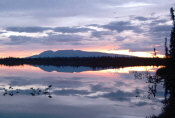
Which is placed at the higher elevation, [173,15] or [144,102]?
[173,15]

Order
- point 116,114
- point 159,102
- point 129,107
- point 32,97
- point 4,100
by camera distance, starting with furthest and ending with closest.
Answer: point 32,97
point 4,100
point 159,102
point 129,107
point 116,114

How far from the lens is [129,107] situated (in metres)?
18.1

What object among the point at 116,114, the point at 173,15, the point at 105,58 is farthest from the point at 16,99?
the point at 105,58

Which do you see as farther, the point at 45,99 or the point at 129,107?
the point at 45,99

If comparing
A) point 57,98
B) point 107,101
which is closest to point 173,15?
point 107,101

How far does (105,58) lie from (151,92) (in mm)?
139580

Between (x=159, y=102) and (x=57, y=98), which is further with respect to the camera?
(x=57, y=98)

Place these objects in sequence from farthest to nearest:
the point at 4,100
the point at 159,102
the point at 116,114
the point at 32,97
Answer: the point at 32,97
the point at 4,100
the point at 159,102
the point at 116,114

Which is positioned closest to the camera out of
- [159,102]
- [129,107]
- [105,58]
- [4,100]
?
[129,107]

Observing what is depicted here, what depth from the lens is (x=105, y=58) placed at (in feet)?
536

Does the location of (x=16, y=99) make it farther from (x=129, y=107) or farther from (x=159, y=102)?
(x=159, y=102)

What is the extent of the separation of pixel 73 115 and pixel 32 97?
7.56 metres

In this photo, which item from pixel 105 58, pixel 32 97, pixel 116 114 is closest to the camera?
pixel 116 114

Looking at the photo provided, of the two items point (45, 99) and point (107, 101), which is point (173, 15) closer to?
point (107, 101)
